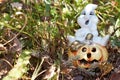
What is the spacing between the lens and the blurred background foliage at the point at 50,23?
5.01ft

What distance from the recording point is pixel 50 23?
1.54m

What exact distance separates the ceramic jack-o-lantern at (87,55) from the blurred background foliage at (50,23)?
92 mm

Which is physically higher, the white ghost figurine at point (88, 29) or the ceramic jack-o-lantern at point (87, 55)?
the white ghost figurine at point (88, 29)

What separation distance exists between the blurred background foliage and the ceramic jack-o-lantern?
0.09m

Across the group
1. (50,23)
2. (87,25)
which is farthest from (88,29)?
(50,23)

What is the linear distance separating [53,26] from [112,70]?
11.0 inches

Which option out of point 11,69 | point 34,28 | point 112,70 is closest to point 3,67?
point 11,69

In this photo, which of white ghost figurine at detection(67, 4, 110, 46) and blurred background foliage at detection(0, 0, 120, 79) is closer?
white ghost figurine at detection(67, 4, 110, 46)

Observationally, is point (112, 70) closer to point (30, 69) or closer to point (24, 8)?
point (30, 69)

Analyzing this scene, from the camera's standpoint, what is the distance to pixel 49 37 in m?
1.52

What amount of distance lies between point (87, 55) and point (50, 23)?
0.23m

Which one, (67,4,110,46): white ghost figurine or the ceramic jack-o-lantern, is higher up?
(67,4,110,46): white ghost figurine

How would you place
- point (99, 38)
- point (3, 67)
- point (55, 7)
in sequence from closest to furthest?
point (99, 38), point (3, 67), point (55, 7)

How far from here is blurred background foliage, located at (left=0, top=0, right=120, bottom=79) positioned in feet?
5.01
